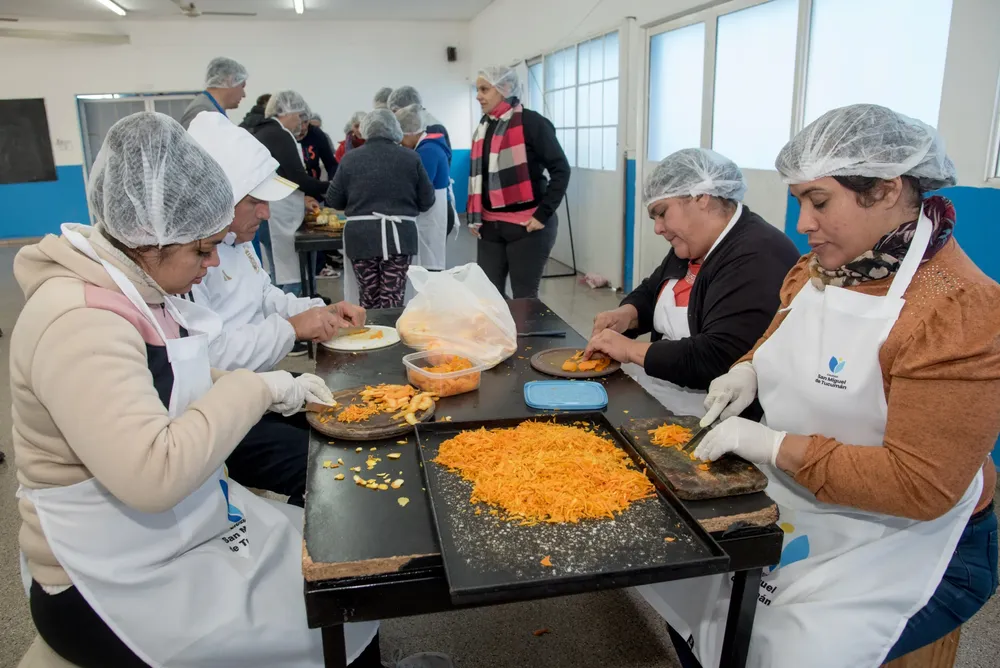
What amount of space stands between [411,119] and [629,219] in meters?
2.14

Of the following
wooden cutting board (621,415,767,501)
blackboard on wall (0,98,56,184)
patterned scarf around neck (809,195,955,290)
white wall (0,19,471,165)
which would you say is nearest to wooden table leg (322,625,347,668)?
wooden cutting board (621,415,767,501)

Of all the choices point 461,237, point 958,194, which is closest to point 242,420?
point 958,194

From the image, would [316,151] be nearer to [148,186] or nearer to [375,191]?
[375,191]

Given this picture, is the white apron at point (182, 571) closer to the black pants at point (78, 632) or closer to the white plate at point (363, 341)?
the black pants at point (78, 632)

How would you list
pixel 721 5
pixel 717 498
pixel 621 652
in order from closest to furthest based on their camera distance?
pixel 717 498, pixel 621 652, pixel 721 5

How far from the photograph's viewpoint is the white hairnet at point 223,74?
4.66 m

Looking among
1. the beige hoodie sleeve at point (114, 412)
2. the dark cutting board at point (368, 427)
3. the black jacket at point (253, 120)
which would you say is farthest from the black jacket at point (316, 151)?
the beige hoodie sleeve at point (114, 412)

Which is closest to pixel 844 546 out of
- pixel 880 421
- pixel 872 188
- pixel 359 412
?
pixel 880 421

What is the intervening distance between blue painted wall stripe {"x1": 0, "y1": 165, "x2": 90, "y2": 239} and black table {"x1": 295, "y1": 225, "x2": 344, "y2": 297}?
7232 millimetres

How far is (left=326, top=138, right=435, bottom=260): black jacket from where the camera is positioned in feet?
13.5

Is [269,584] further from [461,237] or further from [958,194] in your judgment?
[461,237]

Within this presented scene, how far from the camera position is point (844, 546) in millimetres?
1388

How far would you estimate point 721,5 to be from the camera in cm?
449

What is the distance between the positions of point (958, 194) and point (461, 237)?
7381 mm
